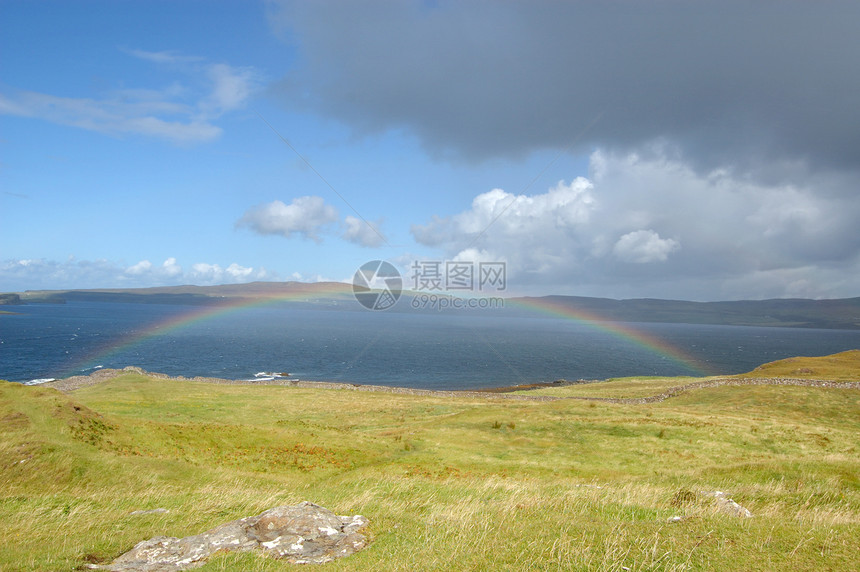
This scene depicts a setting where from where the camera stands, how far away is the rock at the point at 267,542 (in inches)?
324

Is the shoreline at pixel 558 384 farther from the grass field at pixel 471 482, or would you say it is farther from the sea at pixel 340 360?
the sea at pixel 340 360

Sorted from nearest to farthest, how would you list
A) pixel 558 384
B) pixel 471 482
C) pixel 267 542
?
pixel 267 542 → pixel 471 482 → pixel 558 384

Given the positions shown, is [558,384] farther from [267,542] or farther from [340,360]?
[267,542]

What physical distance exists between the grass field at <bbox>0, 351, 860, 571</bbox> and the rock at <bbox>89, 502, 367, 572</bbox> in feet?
1.47

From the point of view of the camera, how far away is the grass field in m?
7.78

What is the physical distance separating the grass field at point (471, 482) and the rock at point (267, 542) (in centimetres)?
45

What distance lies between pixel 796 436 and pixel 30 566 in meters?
38.6

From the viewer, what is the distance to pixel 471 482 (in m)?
17.6

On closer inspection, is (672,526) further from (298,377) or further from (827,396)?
(298,377)

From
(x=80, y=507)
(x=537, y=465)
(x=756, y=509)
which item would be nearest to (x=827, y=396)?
(x=537, y=465)

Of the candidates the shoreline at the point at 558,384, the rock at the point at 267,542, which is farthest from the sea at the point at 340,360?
the rock at the point at 267,542

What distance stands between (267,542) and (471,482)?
10.3m

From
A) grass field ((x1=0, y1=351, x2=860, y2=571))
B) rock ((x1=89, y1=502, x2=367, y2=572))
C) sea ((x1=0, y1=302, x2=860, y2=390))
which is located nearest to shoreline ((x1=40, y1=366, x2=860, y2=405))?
grass field ((x1=0, y1=351, x2=860, y2=571))

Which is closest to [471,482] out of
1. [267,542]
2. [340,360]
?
[267,542]
